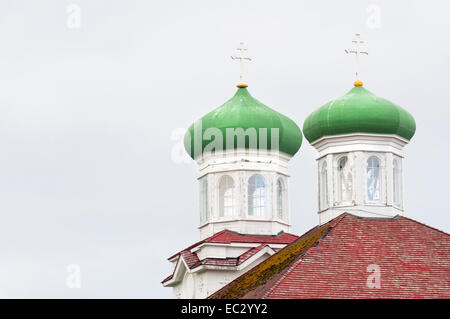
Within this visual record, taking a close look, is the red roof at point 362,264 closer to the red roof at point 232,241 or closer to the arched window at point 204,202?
the red roof at point 232,241

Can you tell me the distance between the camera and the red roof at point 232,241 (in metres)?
58.8

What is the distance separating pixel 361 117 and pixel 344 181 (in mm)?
1925

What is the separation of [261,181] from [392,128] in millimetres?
9285

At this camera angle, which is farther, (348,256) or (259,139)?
(259,139)

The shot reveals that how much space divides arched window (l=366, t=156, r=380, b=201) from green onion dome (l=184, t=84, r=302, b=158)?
337 inches

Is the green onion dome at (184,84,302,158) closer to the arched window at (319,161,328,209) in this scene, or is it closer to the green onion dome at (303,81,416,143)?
the green onion dome at (303,81,416,143)

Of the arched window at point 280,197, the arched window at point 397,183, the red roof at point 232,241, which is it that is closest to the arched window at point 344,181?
the arched window at point 397,183

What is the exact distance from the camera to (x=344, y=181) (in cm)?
5350
